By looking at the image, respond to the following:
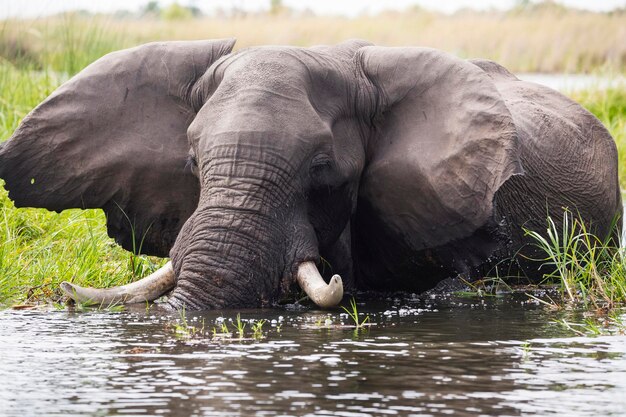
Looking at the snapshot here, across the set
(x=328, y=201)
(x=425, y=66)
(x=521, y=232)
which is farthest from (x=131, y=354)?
(x=521, y=232)

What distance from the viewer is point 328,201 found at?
701 centimetres

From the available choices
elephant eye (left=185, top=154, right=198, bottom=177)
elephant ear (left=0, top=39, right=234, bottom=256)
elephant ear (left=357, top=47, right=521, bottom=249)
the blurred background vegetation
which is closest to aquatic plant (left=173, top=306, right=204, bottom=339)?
elephant eye (left=185, top=154, right=198, bottom=177)

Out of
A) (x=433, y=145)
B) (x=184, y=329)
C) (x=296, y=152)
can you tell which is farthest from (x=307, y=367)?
(x=433, y=145)

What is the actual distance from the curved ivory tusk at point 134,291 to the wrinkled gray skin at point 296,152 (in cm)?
22

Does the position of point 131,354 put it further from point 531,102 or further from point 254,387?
point 531,102

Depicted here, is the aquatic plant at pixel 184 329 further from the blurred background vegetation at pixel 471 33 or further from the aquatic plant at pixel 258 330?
the blurred background vegetation at pixel 471 33

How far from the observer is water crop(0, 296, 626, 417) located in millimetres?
4578

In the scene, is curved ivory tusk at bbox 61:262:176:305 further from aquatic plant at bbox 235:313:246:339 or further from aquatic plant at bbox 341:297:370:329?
aquatic plant at bbox 341:297:370:329

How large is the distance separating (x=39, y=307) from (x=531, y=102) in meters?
3.49

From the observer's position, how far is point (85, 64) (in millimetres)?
12867

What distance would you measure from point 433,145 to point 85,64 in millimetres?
6364

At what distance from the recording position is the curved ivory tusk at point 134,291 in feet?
22.0

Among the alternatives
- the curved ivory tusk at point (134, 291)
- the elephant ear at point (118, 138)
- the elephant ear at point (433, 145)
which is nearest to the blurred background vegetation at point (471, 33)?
the elephant ear at point (118, 138)

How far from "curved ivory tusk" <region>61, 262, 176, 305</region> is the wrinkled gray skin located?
0.22m
